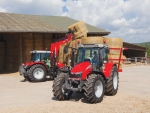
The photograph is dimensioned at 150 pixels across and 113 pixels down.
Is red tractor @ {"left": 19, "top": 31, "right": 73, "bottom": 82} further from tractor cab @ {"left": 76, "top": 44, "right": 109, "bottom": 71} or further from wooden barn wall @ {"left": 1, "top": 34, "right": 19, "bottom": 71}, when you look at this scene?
wooden barn wall @ {"left": 1, "top": 34, "right": 19, "bottom": 71}

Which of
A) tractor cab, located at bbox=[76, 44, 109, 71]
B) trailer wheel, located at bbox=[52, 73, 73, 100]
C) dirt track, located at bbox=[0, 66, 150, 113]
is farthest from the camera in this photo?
tractor cab, located at bbox=[76, 44, 109, 71]

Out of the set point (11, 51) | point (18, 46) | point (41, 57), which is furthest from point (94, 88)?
point (11, 51)

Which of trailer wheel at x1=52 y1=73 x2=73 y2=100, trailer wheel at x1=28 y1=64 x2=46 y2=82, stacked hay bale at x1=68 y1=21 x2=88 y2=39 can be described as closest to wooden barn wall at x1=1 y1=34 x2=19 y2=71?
stacked hay bale at x1=68 y1=21 x2=88 y2=39

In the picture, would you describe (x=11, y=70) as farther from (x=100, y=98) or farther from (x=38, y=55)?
(x=100, y=98)

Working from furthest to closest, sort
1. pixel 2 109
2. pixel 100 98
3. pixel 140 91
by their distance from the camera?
pixel 140 91 < pixel 100 98 < pixel 2 109

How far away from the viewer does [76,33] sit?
55.4ft

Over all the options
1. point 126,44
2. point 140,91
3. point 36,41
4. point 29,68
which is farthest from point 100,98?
point 126,44

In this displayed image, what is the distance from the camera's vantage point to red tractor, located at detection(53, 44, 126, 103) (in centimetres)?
886

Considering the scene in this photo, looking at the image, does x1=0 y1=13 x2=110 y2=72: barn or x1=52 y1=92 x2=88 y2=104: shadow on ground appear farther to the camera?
x1=0 y1=13 x2=110 y2=72: barn

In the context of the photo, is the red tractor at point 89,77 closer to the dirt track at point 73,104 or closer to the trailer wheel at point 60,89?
the trailer wheel at point 60,89

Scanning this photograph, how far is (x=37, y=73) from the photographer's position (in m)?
15.6

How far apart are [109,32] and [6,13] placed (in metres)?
10.7

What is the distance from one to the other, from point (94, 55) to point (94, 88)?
1500 mm

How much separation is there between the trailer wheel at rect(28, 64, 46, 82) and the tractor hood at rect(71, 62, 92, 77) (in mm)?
6429
